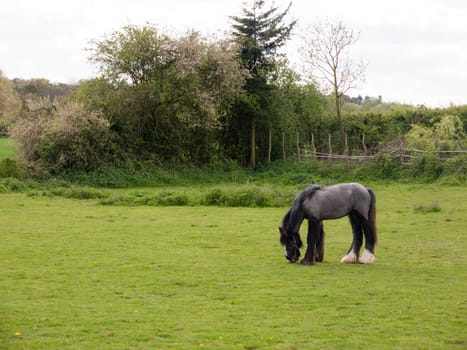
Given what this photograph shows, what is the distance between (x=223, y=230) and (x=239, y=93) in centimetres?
1815

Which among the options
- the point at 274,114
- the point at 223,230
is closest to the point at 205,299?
the point at 223,230

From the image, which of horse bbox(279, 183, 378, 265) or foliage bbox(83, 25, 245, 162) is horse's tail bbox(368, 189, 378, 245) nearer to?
horse bbox(279, 183, 378, 265)

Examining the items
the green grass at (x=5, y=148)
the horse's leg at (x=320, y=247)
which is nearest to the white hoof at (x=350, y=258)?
the horse's leg at (x=320, y=247)

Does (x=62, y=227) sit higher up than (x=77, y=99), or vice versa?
(x=77, y=99)

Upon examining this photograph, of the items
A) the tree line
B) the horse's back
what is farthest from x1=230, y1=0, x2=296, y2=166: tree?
the horse's back

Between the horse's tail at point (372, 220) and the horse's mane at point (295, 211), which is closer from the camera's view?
the horse's mane at point (295, 211)

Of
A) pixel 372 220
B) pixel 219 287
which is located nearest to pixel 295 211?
pixel 372 220

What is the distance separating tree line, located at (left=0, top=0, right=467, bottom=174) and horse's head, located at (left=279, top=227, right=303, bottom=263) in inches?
723

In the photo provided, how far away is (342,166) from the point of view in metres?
32.6

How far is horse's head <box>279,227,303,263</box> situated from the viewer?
13016 millimetres

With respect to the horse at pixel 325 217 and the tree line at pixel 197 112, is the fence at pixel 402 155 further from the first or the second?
the horse at pixel 325 217

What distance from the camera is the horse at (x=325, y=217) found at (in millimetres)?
13008

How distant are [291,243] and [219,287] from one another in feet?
8.74

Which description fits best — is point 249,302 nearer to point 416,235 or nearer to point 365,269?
point 365,269
